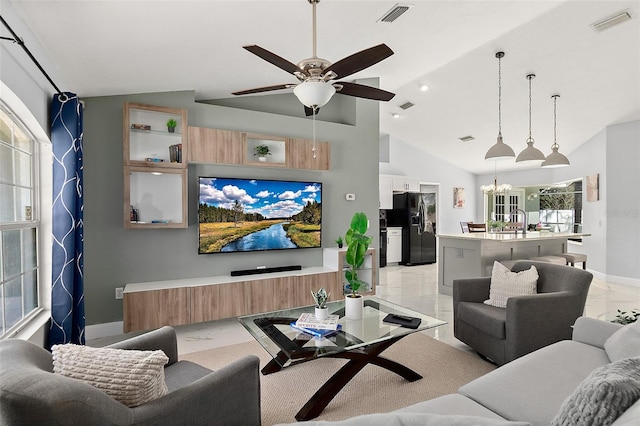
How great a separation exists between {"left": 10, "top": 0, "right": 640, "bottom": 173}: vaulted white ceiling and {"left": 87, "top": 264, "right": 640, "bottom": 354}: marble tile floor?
2597 mm

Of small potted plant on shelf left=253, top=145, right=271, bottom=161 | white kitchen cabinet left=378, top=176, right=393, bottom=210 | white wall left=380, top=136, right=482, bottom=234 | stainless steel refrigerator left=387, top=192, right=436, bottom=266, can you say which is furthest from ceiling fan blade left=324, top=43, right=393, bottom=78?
white wall left=380, top=136, right=482, bottom=234

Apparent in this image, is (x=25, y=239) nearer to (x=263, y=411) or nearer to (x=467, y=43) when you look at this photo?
(x=263, y=411)

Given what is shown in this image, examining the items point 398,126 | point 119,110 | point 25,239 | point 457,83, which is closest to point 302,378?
point 25,239

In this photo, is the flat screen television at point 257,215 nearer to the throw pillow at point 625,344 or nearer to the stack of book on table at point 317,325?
the stack of book on table at point 317,325

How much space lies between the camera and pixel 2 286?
2.05m

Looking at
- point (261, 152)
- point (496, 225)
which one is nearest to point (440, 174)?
point (496, 225)

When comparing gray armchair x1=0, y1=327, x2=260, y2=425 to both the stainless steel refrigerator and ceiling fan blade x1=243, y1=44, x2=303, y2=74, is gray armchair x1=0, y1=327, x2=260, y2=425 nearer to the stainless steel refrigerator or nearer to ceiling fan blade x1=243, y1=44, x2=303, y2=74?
ceiling fan blade x1=243, y1=44, x2=303, y2=74

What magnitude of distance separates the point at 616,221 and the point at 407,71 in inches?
183

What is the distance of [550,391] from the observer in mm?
1520

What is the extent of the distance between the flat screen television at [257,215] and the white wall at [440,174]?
4.00 m

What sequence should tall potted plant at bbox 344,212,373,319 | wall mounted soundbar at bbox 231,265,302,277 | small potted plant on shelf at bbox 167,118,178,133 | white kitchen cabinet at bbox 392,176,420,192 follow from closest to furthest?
tall potted plant at bbox 344,212,373,319 < small potted plant on shelf at bbox 167,118,178,133 < wall mounted soundbar at bbox 231,265,302,277 < white kitchen cabinet at bbox 392,176,420,192

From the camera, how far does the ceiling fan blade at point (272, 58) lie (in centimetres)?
199

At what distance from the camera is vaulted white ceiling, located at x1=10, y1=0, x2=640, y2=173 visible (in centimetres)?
239

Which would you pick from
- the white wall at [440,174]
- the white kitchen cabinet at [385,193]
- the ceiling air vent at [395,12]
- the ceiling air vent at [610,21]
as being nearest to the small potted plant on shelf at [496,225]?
the white kitchen cabinet at [385,193]
